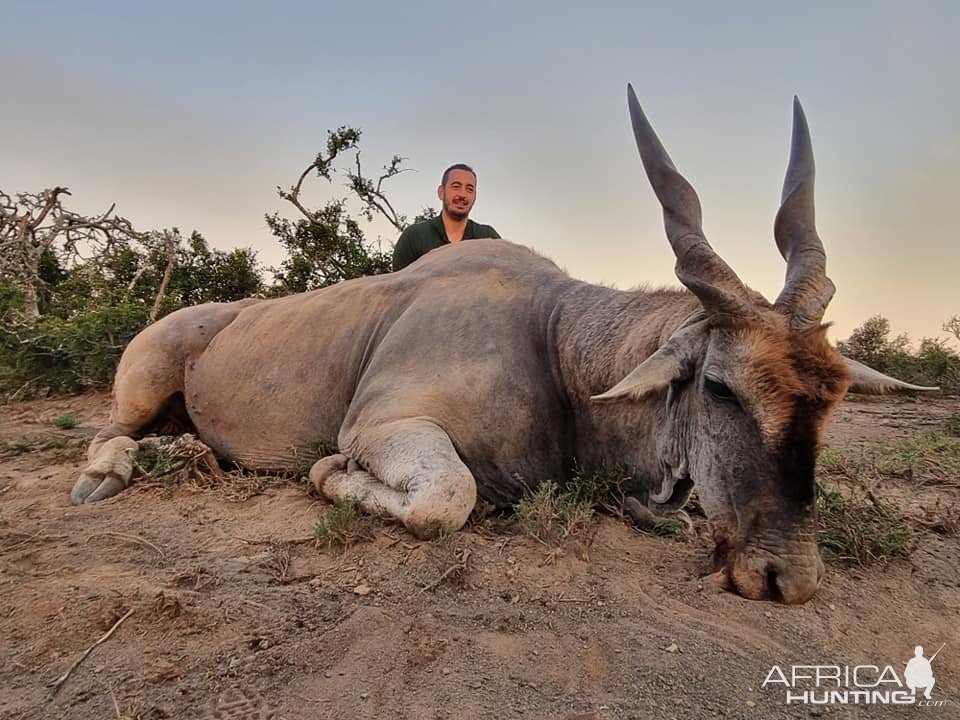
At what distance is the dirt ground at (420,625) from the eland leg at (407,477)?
12 centimetres

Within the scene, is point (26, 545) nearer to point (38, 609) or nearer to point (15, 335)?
point (38, 609)

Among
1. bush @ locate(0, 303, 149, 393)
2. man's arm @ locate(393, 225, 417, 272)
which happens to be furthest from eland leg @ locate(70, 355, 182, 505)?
bush @ locate(0, 303, 149, 393)

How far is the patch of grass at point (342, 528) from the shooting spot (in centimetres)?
255

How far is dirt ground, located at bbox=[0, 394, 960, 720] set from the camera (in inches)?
62.7

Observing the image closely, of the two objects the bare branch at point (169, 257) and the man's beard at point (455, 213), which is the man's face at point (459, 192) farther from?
the bare branch at point (169, 257)

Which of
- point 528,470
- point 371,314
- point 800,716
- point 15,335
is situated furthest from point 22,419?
point 800,716

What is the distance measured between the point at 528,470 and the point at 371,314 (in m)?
1.86

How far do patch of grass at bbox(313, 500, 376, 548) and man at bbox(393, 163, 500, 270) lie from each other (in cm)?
487

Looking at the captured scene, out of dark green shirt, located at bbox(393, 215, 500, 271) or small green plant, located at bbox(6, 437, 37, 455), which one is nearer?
small green plant, located at bbox(6, 437, 37, 455)

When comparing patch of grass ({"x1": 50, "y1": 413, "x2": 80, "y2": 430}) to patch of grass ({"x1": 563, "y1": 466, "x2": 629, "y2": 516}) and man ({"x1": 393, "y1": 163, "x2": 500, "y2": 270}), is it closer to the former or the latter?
man ({"x1": 393, "y1": 163, "x2": 500, "y2": 270})

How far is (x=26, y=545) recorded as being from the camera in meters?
2.61

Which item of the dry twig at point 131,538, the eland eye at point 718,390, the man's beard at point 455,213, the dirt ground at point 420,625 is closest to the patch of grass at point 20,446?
the dirt ground at point 420,625

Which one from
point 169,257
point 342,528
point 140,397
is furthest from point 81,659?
point 169,257

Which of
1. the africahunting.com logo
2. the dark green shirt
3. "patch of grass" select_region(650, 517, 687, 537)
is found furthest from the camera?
the dark green shirt
